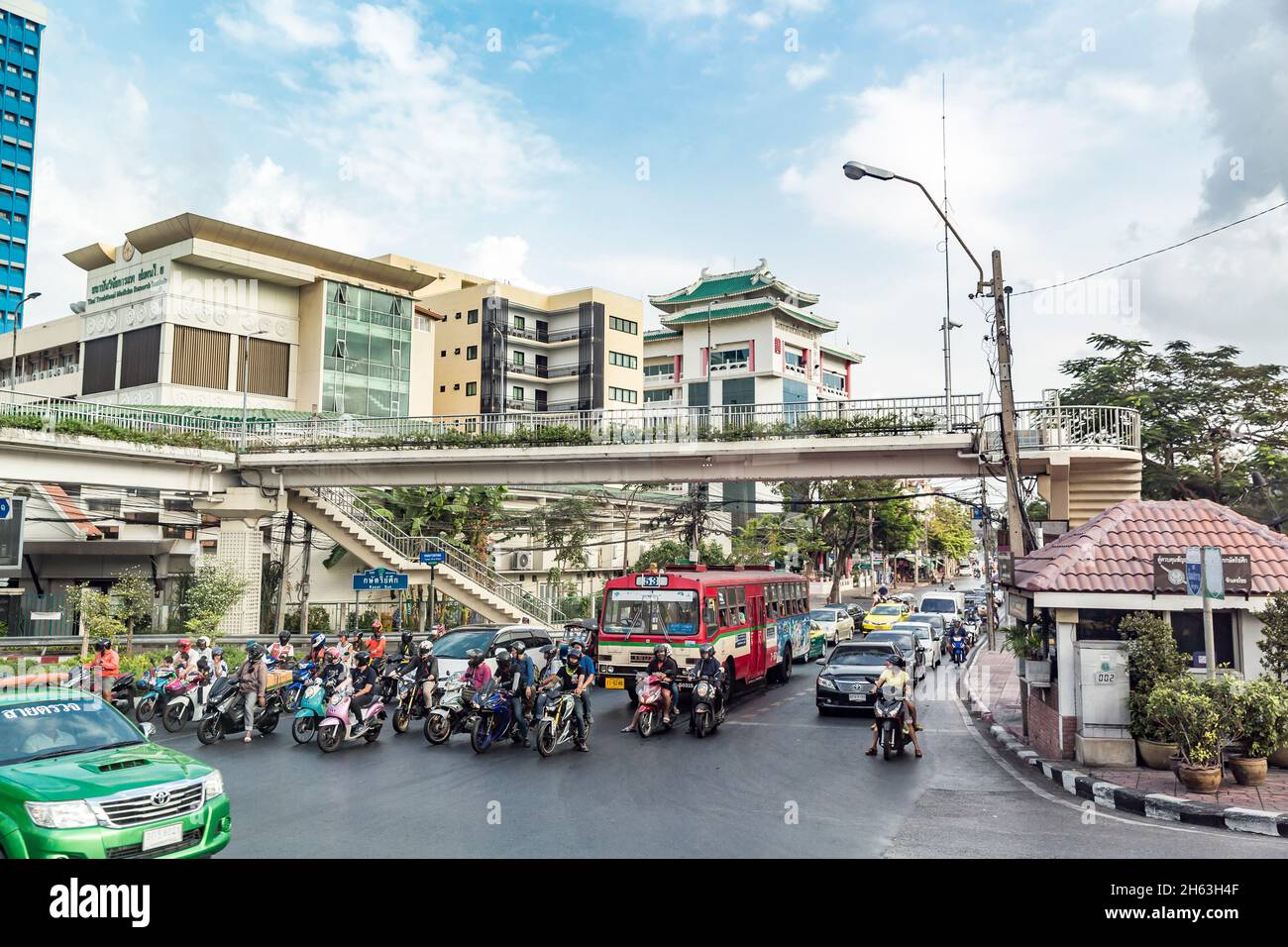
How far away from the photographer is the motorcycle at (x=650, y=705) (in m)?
15.8

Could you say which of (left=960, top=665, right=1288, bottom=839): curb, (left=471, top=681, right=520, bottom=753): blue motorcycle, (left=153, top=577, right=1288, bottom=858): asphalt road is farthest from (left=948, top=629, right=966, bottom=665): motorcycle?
(left=471, top=681, right=520, bottom=753): blue motorcycle

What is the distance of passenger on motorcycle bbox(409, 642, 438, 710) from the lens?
16750mm

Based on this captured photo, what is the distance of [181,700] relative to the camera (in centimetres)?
1642

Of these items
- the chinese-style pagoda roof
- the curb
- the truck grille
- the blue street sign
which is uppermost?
the chinese-style pagoda roof

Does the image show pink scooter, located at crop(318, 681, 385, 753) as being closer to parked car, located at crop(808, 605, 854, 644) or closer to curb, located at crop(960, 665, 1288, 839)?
curb, located at crop(960, 665, 1288, 839)

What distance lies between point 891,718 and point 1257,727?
469 centimetres

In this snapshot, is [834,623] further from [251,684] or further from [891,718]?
[251,684]

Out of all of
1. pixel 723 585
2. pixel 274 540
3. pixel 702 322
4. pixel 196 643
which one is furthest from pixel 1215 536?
pixel 702 322

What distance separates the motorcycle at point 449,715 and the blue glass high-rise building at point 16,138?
84.1 metres

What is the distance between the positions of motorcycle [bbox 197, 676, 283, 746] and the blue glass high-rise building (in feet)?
270
